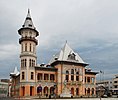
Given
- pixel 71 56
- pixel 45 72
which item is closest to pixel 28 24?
pixel 45 72

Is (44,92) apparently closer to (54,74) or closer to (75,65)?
(54,74)

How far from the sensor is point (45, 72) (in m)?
62.0

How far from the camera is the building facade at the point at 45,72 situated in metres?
58.3

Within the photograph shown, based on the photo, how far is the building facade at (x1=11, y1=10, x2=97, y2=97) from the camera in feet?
191

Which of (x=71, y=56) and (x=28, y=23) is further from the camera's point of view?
(x=71, y=56)

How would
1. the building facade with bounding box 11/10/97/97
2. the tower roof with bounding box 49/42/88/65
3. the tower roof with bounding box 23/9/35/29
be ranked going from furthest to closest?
1. the tower roof with bounding box 49/42/88/65
2. the tower roof with bounding box 23/9/35/29
3. the building facade with bounding box 11/10/97/97

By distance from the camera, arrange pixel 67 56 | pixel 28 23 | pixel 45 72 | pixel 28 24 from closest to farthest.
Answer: pixel 28 24, pixel 28 23, pixel 45 72, pixel 67 56

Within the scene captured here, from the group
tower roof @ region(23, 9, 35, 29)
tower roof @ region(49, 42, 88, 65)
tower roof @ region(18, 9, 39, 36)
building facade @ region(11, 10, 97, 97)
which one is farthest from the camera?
tower roof @ region(49, 42, 88, 65)

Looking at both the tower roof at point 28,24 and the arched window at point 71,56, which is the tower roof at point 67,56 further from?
the tower roof at point 28,24

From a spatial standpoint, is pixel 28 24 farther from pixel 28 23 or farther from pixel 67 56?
pixel 67 56

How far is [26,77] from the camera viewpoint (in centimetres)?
5769

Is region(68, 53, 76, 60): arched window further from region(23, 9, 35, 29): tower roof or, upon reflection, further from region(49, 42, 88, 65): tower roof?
region(23, 9, 35, 29): tower roof

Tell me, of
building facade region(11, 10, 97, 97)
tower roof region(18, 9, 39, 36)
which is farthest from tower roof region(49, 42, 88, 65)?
tower roof region(18, 9, 39, 36)

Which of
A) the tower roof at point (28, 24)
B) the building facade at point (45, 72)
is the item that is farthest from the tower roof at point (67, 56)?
the tower roof at point (28, 24)
